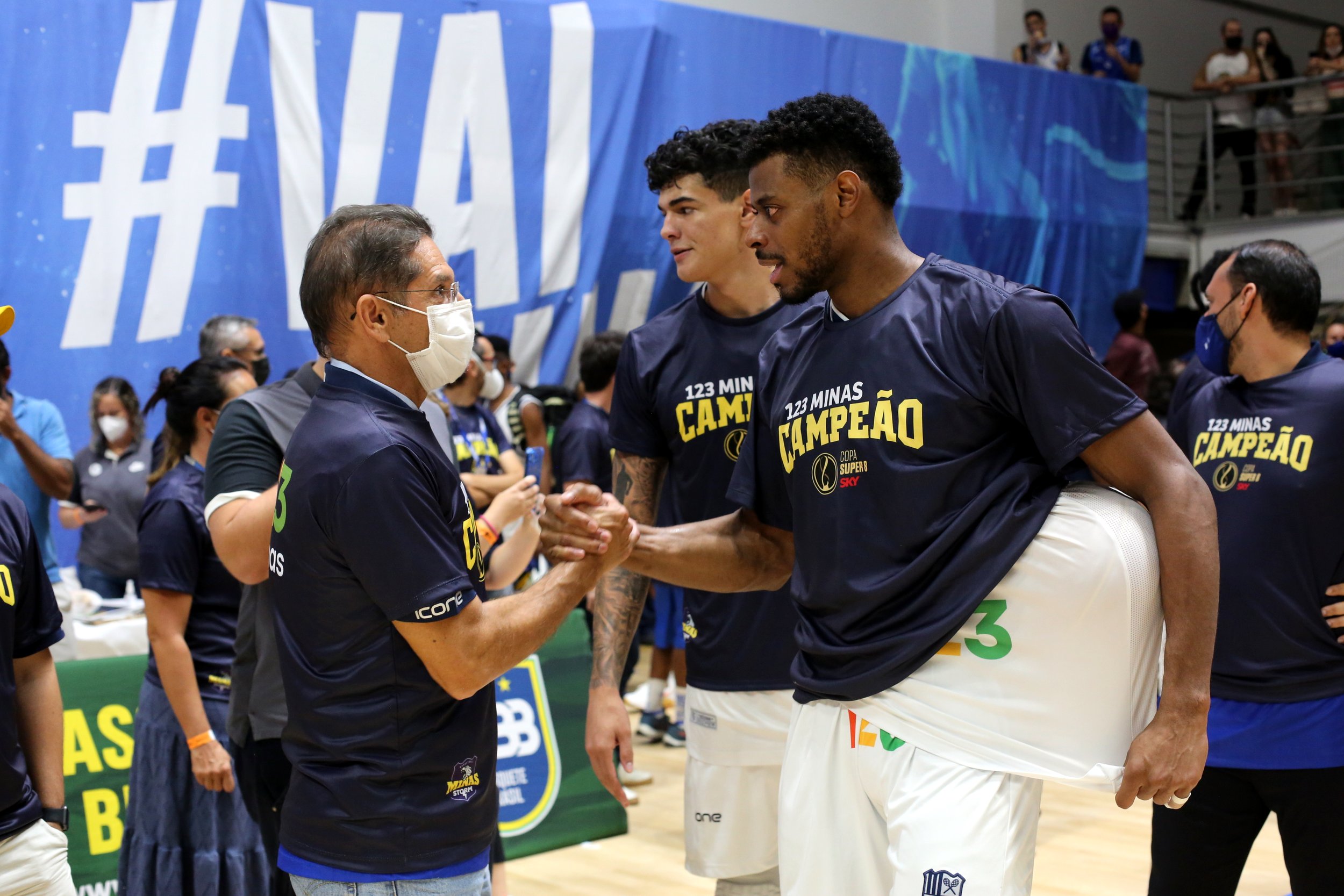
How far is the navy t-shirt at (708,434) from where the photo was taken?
3.15m

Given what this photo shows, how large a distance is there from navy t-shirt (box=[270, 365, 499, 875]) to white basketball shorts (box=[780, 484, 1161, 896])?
75cm

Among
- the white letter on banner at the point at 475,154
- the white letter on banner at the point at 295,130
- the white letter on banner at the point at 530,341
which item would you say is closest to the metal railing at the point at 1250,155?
the white letter on banner at the point at 530,341

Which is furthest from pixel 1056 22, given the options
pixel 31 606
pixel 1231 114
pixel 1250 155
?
pixel 31 606

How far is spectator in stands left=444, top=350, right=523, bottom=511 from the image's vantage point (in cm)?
561

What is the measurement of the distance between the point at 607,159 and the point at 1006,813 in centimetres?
697

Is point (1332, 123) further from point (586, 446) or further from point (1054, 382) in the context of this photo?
point (1054, 382)

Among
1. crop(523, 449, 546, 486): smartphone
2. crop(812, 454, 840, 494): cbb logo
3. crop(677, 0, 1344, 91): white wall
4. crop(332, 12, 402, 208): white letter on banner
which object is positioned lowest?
crop(523, 449, 546, 486): smartphone

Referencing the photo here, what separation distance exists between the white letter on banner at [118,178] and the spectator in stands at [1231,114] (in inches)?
422

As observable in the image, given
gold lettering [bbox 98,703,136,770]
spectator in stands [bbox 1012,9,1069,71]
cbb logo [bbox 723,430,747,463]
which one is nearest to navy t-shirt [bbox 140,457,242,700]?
gold lettering [bbox 98,703,136,770]

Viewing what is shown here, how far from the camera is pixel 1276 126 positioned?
12867 millimetres

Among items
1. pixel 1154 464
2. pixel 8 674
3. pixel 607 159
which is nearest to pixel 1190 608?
pixel 1154 464

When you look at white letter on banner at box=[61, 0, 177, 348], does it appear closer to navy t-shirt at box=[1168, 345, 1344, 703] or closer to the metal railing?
navy t-shirt at box=[1168, 345, 1344, 703]

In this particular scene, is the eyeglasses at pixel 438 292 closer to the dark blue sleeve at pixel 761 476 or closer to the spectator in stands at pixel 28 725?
the dark blue sleeve at pixel 761 476

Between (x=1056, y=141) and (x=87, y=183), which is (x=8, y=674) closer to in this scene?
(x=87, y=183)
